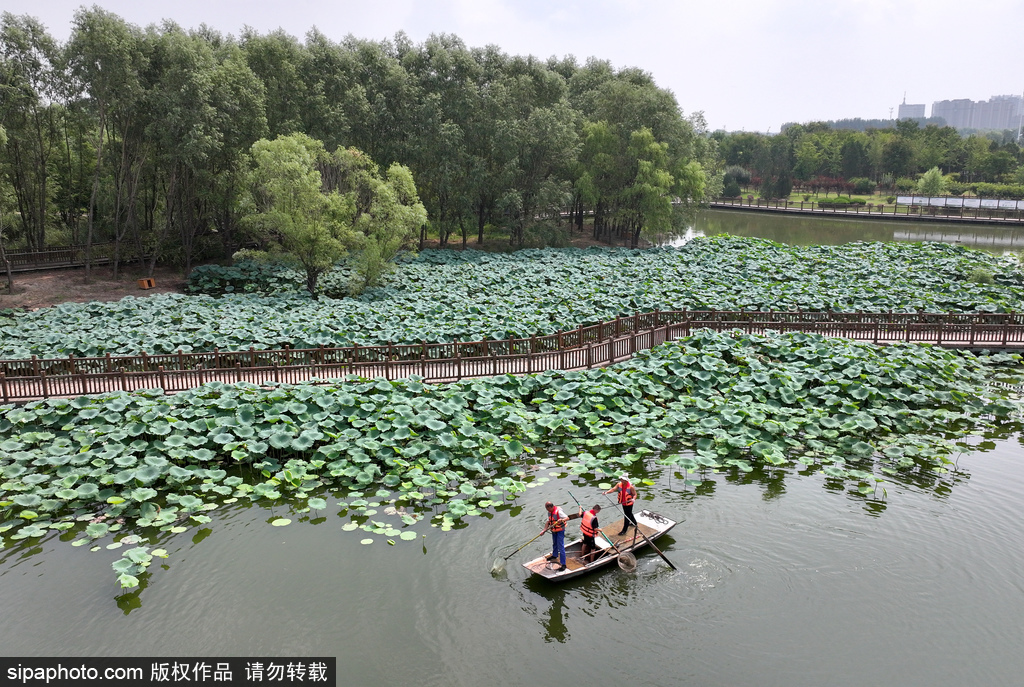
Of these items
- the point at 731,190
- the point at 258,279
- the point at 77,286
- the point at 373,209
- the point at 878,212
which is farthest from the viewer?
the point at 731,190

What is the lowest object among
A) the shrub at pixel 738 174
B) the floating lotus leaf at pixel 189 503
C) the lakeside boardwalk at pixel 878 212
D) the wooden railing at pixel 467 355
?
the floating lotus leaf at pixel 189 503

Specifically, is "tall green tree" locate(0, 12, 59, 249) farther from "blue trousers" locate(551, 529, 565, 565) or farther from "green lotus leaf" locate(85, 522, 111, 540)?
"blue trousers" locate(551, 529, 565, 565)

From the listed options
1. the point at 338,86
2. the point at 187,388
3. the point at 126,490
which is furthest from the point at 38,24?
the point at 126,490

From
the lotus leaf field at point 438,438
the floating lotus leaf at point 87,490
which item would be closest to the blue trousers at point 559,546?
the lotus leaf field at point 438,438

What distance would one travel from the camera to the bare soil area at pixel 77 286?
82.6 feet

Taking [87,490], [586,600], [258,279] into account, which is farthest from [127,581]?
[258,279]

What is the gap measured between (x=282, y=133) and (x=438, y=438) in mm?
21687

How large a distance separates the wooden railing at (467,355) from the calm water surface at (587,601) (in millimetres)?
4918

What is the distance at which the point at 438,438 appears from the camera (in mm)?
13727

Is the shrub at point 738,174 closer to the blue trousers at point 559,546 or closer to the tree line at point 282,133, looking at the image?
the tree line at point 282,133

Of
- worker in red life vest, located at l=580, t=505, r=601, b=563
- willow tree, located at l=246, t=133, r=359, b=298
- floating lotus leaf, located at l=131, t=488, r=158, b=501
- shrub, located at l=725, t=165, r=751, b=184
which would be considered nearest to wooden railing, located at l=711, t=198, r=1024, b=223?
shrub, located at l=725, t=165, r=751, b=184

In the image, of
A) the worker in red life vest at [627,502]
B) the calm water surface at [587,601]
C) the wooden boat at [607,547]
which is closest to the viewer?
the calm water surface at [587,601]

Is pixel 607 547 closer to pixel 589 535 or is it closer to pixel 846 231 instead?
pixel 589 535

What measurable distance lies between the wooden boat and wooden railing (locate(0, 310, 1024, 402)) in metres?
6.16
